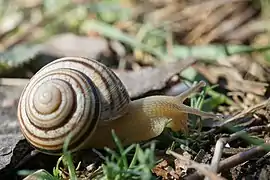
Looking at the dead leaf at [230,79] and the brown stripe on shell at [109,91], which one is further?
the dead leaf at [230,79]

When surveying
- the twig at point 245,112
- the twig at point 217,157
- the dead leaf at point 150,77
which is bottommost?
the twig at point 245,112

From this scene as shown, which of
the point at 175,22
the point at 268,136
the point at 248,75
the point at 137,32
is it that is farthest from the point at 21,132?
the point at 175,22

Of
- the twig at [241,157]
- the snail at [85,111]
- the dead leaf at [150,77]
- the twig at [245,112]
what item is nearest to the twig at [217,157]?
the twig at [241,157]

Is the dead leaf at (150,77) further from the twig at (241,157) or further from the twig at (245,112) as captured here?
the twig at (241,157)

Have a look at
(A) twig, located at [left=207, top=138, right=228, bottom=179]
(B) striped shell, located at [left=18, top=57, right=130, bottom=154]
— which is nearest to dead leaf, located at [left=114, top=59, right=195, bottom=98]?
(B) striped shell, located at [left=18, top=57, right=130, bottom=154]

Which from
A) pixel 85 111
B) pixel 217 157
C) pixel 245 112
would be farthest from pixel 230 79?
pixel 217 157

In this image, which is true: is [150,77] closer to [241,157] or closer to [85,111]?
[85,111]

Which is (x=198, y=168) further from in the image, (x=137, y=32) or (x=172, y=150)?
(x=137, y=32)
